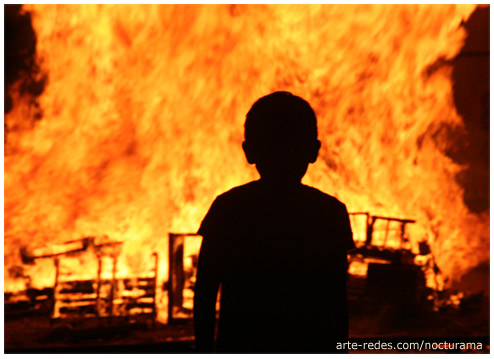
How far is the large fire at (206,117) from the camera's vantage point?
3.02 meters

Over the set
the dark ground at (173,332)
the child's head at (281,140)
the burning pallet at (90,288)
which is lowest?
the dark ground at (173,332)

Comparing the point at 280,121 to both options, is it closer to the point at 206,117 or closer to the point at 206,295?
the point at 206,295

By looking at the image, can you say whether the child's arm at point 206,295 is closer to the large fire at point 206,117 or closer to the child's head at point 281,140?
the child's head at point 281,140

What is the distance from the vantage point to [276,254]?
6.23 ft

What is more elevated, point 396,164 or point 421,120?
point 421,120

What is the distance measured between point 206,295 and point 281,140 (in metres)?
0.61

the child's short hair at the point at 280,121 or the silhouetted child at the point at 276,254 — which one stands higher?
the child's short hair at the point at 280,121

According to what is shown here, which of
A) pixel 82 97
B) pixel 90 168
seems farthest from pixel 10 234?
pixel 82 97

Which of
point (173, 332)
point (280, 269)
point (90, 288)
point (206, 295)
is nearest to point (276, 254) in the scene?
point (280, 269)

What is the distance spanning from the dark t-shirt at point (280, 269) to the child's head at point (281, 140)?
0.07m

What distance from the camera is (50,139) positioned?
301cm

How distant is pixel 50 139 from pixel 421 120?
2145mm

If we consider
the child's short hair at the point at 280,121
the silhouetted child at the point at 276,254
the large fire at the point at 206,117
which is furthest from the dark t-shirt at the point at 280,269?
the large fire at the point at 206,117

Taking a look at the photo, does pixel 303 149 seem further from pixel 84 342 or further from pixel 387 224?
pixel 84 342
